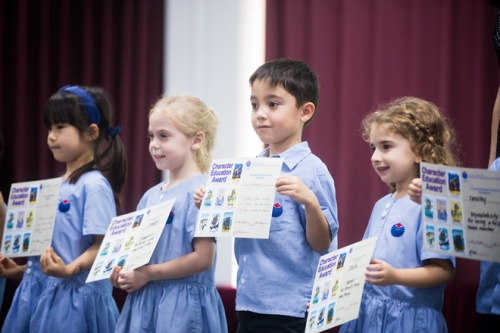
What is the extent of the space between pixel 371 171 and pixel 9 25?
2.59 meters

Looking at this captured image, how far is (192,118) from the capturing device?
9.91 ft

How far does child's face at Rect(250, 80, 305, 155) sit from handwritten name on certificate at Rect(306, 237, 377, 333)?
0.58 m

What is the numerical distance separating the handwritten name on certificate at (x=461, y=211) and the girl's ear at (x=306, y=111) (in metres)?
0.69

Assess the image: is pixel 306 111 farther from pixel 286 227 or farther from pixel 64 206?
pixel 64 206

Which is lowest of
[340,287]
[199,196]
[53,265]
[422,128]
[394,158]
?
[53,265]

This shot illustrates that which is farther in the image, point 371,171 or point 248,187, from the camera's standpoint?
point 371,171

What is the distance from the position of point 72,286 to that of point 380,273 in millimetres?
1559

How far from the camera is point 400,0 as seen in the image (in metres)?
4.28

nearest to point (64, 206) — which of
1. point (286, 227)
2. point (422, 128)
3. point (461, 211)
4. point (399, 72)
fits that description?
point (286, 227)

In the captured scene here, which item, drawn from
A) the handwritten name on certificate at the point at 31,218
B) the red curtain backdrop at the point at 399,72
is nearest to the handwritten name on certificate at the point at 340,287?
the handwritten name on certificate at the point at 31,218

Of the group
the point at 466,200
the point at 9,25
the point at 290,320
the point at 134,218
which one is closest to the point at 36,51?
the point at 9,25

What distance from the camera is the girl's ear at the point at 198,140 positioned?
9.95 feet

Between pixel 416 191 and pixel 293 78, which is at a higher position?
pixel 293 78

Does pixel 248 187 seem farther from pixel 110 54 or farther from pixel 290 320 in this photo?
pixel 110 54
